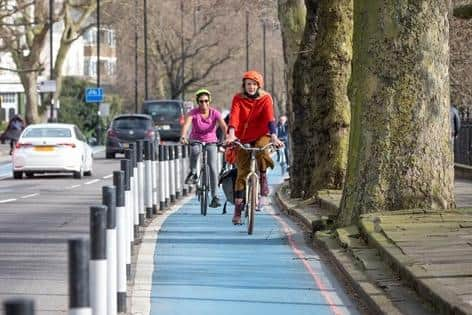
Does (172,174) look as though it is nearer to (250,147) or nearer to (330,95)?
(330,95)

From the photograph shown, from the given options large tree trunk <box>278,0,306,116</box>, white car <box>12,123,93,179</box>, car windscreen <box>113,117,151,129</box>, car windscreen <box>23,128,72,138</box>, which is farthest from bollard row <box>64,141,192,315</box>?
car windscreen <box>113,117,151,129</box>

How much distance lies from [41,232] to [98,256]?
9.77 metres

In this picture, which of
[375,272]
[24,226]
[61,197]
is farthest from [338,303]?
[61,197]

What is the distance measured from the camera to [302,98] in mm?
22969

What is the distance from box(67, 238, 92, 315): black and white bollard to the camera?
5.86m

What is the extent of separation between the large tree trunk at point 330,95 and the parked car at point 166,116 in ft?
126

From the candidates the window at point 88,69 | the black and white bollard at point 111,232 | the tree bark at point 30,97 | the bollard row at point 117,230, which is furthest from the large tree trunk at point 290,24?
the window at point 88,69

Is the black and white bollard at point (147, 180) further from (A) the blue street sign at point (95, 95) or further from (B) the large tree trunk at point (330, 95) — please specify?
(A) the blue street sign at point (95, 95)

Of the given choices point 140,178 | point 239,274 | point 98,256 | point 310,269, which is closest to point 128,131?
point 140,178

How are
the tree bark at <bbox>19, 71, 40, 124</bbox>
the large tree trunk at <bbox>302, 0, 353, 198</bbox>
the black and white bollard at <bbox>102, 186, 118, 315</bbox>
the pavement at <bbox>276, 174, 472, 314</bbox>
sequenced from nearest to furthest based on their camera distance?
the black and white bollard at <bbox>102, 186, 118, 315</bbox> → the pavement at <bbox>276, 174, 472, 314</bbox> → the large tree trunk at <bbox>302, 0, 353, 198</bbox> → the tree bark at <bbox>19, 71, 40, 124</bbox>

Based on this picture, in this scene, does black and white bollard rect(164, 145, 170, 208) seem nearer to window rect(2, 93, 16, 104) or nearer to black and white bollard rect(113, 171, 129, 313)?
black and white bollard rect(113, 171, 129, 313)

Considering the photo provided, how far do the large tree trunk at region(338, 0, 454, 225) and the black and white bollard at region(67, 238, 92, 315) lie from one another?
8.92 m

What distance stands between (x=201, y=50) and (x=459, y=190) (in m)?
63.7

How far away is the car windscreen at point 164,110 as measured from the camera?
6094 cm
